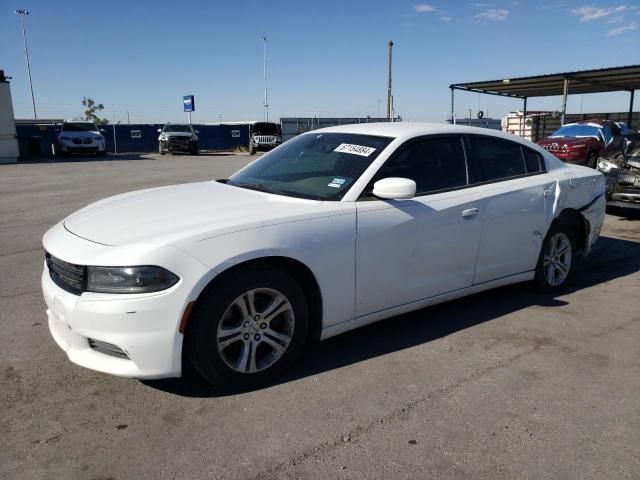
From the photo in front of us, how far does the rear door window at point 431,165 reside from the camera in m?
3.88

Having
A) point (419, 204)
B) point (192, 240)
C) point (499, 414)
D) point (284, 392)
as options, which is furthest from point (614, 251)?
point (192, 240)

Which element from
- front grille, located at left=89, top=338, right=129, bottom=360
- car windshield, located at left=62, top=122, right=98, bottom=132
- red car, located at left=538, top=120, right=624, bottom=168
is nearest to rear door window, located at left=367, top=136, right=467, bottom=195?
front grille, located at left=89, top=338, right=129, bottom=360

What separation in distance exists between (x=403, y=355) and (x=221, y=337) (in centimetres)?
132

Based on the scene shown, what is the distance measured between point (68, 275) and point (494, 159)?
3349 mm

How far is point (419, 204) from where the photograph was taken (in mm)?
3814

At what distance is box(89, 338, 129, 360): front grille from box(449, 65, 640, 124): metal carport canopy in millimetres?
18986

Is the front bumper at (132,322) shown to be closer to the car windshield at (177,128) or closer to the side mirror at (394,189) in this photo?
the side mirror at (394,189)

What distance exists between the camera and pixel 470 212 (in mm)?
4070

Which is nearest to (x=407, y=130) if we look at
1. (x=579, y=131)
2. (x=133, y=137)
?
(x=579, y=131)

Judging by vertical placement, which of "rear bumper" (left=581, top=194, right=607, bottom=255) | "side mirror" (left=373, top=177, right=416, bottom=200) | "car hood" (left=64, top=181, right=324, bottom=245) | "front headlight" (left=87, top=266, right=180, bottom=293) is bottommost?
"rear bumper" (left=581, top=194, right=607, bottom=255)

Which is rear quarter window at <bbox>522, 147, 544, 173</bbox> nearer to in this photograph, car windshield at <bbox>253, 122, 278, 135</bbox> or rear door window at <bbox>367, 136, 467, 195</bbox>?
rear door window at <bbox>367, 136, 467, 195</bbox>

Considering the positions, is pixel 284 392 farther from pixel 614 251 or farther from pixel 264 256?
pixel 614 251

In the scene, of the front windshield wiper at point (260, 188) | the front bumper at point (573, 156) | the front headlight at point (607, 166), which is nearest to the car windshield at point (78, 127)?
the front bumper at point (573, 156)

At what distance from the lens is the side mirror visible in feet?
11.5
